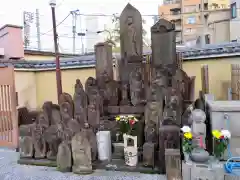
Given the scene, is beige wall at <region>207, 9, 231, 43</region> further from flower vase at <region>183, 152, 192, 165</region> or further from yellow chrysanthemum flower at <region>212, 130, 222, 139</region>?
flower vase at <region>183, 152, 192, 165</region>

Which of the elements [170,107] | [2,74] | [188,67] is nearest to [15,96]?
[2,74]

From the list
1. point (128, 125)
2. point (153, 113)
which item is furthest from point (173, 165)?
point (153, 113)

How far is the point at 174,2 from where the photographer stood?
2961 cm

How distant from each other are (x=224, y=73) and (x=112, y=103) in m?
3.96

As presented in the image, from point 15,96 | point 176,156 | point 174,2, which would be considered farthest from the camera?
point 174,2

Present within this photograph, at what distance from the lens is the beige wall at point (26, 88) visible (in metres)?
9.09

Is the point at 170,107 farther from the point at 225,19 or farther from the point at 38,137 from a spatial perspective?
the point at 225,19

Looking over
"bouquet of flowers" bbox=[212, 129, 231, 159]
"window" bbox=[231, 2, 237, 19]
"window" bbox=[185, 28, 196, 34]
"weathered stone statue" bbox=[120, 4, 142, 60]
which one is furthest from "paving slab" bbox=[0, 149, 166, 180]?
"window" bbox=[185, 28, 196, 34]

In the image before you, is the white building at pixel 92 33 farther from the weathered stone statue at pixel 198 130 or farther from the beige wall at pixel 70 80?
the weathered stone statue at pixel 198 130

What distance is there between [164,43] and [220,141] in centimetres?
325

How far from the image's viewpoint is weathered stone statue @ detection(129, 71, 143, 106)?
18.8ft

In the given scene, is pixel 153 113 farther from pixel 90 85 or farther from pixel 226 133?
pixel 90 85

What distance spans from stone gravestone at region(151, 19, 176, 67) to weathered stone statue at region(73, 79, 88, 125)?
82.1 inches

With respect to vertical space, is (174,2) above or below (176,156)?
above
